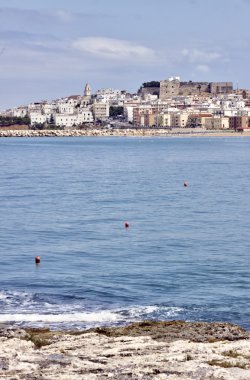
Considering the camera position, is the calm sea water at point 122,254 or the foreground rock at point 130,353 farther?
the calm sea water at point 122,254

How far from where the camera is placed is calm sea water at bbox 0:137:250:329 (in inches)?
989

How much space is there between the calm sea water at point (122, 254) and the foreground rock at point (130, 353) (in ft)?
10.9

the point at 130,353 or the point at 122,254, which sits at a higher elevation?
the point at 130,353

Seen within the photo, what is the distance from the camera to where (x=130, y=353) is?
16797mm

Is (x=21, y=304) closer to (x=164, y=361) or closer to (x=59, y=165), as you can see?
(x=164, y=361)

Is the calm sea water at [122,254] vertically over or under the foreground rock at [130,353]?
under

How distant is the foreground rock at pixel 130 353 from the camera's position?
49.7 feet

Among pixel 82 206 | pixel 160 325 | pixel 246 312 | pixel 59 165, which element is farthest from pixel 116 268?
pixel 59 165

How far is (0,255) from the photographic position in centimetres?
3494

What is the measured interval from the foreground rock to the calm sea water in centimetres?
333

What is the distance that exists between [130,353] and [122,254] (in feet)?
59.7

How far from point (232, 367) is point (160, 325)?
5.41 metres

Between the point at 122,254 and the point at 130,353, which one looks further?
the point at 122,254

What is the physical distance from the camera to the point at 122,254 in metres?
35.0
